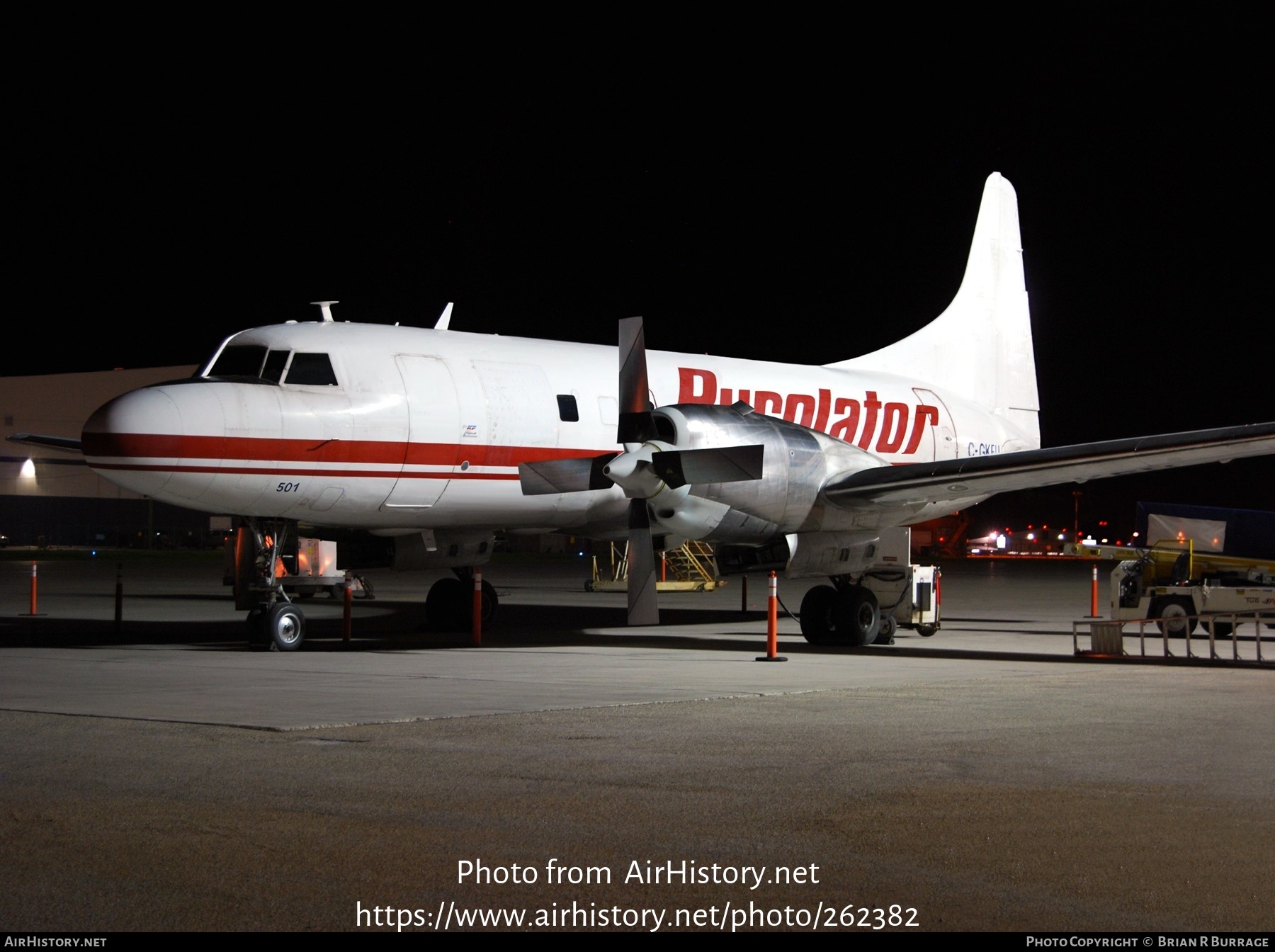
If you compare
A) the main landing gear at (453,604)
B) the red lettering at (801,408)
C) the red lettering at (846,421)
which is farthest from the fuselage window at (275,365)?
the red lettering at (846,421)

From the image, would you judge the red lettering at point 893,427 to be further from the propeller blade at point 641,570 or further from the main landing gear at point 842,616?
the propeller blade at point 641,570

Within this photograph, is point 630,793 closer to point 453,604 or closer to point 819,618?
point 819,618

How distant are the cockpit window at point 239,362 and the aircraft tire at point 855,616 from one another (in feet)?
25.0

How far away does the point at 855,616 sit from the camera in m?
17.3

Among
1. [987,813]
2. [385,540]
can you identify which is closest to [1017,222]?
[385,540]

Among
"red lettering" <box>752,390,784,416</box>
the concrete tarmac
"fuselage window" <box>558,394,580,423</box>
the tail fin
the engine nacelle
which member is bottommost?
the concrete tarmac

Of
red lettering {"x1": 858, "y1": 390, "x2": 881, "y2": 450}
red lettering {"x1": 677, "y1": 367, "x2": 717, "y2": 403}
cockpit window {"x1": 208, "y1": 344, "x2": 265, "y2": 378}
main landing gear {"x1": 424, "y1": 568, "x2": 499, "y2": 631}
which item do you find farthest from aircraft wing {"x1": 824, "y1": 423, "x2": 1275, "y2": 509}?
cockpit window {"x1": 208, "y1": 344, "x2": 265, "y2": 378}

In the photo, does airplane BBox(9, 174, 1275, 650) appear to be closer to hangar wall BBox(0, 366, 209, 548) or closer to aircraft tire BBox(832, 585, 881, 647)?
aircraft tire BBox(832, 585, 881, 647)

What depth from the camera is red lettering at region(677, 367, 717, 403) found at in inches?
733

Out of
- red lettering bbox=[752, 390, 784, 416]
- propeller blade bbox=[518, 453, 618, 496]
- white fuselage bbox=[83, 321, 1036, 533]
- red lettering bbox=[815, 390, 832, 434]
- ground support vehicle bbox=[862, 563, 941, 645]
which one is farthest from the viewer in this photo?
red lettering bbox=[815, 390, 832, 434]

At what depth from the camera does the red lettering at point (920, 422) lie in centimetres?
2142

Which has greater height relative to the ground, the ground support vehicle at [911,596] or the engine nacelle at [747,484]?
the engine nacelle at [747,484]

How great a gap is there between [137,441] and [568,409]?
5337mm

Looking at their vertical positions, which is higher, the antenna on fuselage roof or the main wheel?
the antenna on fuselage roof
